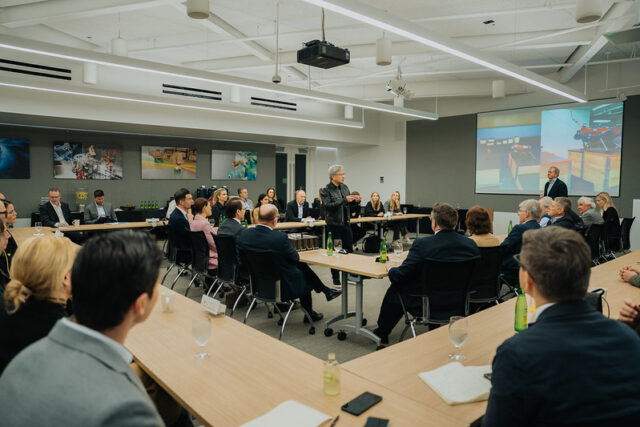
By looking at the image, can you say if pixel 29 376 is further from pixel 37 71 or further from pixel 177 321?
pixel 37 71

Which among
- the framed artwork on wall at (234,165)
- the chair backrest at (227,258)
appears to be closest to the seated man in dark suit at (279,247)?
the chair backrest at (227,258)

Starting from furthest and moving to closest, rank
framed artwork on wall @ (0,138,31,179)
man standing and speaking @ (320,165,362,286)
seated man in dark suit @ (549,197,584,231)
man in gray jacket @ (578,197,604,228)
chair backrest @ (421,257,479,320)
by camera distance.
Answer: framed artwork on wall @ (0,138,31,179), man in gray jacket @ (578,197,604,228), man standing and speaking @ (320,165,362,286), seated man in dark suit @ (549,197,584,231), chair backrest @ (421,257,479,320)

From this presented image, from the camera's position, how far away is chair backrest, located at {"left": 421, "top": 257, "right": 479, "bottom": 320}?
3.33 m

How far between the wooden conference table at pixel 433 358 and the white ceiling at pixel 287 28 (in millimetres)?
5038

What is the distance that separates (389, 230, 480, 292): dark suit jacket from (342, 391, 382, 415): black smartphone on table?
1979 millimetres

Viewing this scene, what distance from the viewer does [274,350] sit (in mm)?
2027

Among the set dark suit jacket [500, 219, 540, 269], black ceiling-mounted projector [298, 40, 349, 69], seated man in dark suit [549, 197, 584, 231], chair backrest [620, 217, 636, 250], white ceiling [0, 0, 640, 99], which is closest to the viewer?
dark suit jacket [500, 219, 540, 269]

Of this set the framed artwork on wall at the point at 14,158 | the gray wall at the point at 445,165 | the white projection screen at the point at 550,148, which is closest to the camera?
the framed artwork on wall at the point at 14,158

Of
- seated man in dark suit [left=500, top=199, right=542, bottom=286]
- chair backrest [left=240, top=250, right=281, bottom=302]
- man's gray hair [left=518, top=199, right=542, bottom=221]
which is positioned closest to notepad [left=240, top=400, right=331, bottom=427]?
chair backrest [left=240, top=250, right=281, bottom=302]

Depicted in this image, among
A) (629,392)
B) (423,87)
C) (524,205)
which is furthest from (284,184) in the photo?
(629,392)

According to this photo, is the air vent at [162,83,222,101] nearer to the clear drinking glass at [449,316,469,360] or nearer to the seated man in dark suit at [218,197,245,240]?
the seated man in dark suit at [218,197,245,240]

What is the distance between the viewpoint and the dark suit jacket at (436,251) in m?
3.47

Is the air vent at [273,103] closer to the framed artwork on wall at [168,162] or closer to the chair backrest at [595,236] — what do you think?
the framed artwork on wall at [168,162]

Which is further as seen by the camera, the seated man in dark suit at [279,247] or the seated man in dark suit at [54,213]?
the seated man in dark suit at [54,213]
